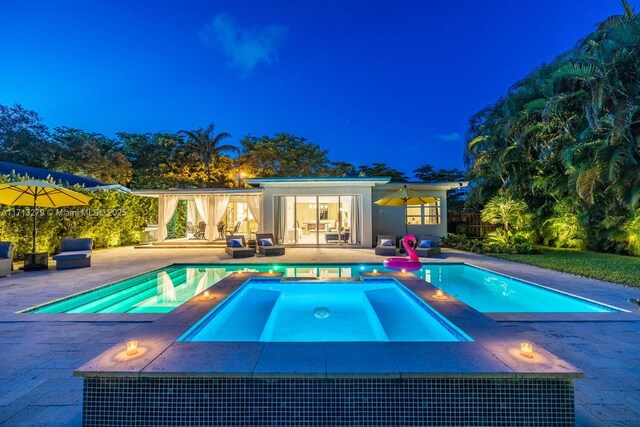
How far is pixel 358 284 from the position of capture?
20.0ft

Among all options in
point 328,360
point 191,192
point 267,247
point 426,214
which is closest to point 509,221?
point 426,214

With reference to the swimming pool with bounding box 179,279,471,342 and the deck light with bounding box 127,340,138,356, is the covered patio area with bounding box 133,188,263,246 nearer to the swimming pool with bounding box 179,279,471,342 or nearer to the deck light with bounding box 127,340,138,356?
the swimming pool with bounding box 179,279,471,342

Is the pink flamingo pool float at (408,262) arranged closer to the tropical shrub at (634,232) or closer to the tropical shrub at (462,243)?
the tropical shrub at (462,243)

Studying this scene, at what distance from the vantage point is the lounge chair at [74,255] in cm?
814

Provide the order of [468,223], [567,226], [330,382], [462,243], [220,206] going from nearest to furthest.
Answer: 1. [330,382]
2. [567,226]
3. [462,243]
4. [220,206]
5. [468,223]

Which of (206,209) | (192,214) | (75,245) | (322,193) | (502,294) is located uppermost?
(322,193)

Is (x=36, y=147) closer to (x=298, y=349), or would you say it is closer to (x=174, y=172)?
(x=174, y=172)

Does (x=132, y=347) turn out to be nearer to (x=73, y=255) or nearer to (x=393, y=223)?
(x=73, y=255)

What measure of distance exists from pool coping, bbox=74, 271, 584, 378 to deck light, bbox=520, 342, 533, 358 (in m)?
0.04

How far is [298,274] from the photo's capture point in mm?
8102

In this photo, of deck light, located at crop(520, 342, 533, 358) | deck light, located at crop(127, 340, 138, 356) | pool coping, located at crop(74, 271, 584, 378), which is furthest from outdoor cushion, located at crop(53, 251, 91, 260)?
deck light, located at crop(520, 342, 533, 358)

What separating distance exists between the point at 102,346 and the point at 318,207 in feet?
33.2

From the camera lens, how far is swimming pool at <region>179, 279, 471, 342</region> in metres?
4.15

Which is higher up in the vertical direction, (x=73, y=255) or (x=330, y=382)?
(x=73, y=255)
